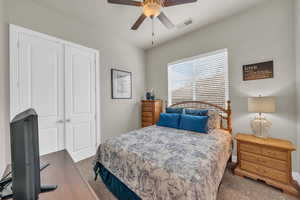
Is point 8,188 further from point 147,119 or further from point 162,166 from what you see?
point 147,119

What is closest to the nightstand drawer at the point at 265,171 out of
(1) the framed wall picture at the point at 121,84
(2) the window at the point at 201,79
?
(2) the window at the point at 201,79

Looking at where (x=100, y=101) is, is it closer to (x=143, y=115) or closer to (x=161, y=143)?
(x=143, y=115)

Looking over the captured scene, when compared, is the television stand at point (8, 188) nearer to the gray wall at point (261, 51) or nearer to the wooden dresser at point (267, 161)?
the wooden dresser at point (267, 161)

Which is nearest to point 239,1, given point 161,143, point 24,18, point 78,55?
point 161,143

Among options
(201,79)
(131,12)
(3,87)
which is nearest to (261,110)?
(201,79)

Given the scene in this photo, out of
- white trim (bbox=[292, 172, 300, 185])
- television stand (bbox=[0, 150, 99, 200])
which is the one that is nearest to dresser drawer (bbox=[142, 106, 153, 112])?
television stand (bbox=[0, 150, 99, 200])

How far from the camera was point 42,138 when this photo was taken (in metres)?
2.34

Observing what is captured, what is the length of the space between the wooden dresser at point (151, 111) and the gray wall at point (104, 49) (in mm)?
256

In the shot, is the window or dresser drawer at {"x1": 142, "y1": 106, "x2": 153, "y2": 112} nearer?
the window

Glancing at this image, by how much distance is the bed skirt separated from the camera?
61.7 inches

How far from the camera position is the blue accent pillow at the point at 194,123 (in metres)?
2.38

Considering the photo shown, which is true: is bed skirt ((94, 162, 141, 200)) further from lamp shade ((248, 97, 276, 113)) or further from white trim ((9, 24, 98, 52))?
white trim ((9, 24, 98, 52))

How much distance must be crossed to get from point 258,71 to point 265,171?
163 cm

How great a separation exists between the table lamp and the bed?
0.64 meters
